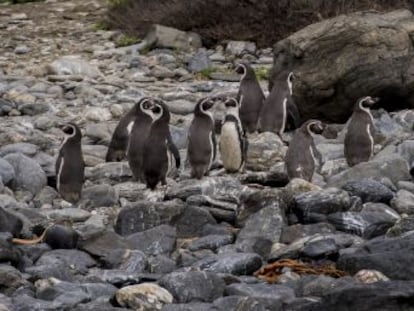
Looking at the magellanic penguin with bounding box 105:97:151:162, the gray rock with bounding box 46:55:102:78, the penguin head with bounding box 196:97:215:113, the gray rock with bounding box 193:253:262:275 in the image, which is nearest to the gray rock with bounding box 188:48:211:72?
the gray rock with bounding box 46:55:102:78

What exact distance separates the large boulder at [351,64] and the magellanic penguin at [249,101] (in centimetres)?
49

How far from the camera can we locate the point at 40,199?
1000 cm

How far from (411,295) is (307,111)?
7.38m

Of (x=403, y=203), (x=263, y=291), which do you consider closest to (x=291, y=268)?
(x=263, y=291)

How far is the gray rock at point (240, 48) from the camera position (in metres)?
16.5

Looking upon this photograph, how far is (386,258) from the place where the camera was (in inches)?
263

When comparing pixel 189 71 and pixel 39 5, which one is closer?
pixel 189 71

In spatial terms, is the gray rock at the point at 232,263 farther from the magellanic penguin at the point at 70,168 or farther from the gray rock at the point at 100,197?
the magellanic penguin at the point at 70,168

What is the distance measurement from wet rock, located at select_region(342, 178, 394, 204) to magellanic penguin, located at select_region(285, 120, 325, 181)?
1.08m

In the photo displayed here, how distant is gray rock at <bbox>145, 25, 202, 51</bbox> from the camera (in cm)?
1705

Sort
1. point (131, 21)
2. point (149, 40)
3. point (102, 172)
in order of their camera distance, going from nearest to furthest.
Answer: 1. point (102, 172)
2. point (149, 40)
3. point (131, 21)

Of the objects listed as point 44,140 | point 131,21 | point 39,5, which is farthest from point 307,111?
point 39,5

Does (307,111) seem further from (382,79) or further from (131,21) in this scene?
(131,21)

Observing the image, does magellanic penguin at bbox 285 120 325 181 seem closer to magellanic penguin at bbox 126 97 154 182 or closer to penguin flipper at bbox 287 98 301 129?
magellanic penguin at bbox 126 97 154 182
